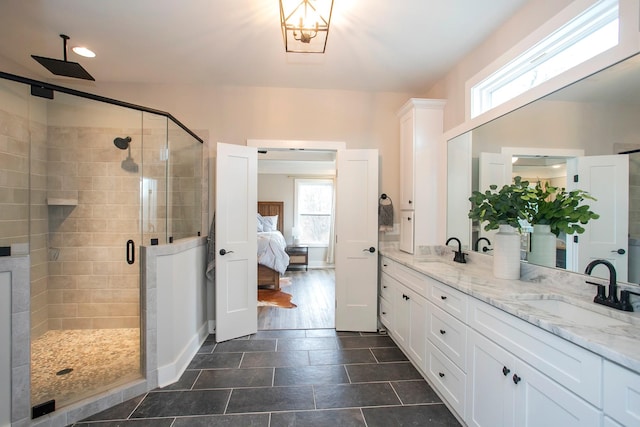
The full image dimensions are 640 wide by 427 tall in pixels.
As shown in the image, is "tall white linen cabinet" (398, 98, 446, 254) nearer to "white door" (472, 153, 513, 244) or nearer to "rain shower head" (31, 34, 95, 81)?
"white door" (472, 153, 513, 244)

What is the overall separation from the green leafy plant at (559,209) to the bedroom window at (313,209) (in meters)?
5.45

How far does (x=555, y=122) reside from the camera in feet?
5.54

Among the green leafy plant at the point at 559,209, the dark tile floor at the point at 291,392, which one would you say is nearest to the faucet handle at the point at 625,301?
the green leafy plant at the point at 559,209

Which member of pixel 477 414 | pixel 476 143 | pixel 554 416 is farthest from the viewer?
pixel 476 143

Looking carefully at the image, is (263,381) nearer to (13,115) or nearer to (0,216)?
(0,216)

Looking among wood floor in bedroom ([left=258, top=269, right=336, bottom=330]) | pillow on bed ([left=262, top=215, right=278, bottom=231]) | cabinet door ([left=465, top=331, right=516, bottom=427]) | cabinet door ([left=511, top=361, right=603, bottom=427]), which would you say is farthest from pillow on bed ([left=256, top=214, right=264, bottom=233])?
cabinet door ([left=511, top=361, right=603, bottom=427])

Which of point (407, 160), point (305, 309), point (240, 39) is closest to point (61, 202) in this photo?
point (240, 39)

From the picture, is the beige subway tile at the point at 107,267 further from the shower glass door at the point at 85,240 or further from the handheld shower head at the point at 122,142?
the handheld shower head at the point at 122,142

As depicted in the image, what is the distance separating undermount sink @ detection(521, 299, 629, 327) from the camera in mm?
1220

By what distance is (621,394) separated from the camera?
881 millimetres

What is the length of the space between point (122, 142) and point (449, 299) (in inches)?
129

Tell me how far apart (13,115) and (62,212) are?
3.89ft

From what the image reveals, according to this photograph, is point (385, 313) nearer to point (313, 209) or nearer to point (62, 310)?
point (62, 310)

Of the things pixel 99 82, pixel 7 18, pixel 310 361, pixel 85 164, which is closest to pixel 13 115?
pixel 7 18
